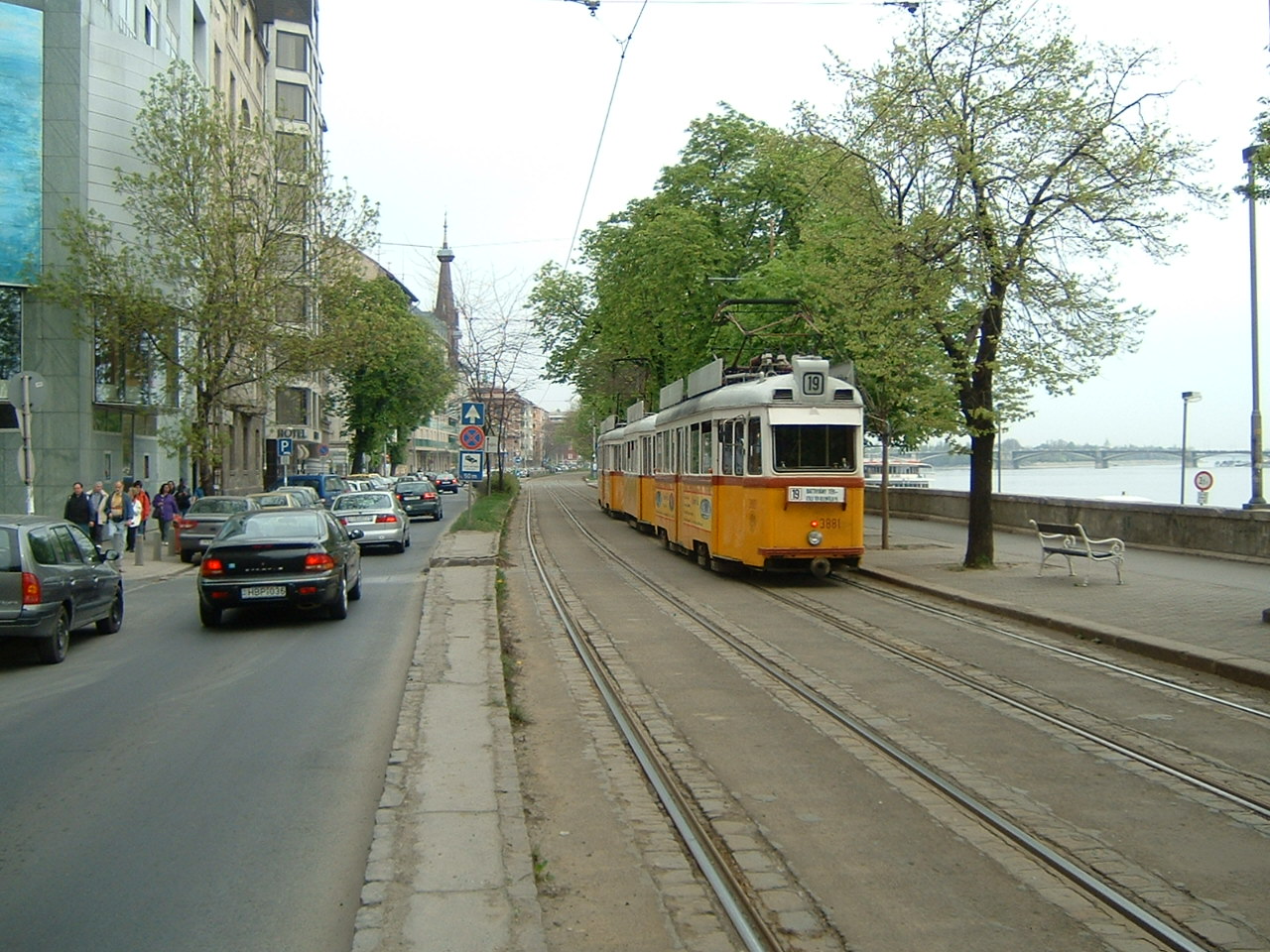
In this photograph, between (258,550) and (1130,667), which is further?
(258,550)

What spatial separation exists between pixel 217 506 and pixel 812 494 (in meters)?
14.9

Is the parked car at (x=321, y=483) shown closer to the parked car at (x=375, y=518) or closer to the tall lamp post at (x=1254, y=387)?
the parked car at (x=375, y=518)

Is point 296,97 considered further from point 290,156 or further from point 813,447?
point 813,447

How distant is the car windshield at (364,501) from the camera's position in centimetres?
2739

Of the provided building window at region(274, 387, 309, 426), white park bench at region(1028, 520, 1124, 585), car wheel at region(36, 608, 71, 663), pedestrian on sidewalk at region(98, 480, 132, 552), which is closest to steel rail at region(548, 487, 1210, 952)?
car wheel at region(36, 608, 71, 663)

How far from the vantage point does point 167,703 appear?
9383mm

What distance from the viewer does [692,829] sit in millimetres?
5867

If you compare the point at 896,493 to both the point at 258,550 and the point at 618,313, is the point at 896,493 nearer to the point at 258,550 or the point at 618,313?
the point at 618,313

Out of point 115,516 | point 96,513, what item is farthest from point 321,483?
point 96,513

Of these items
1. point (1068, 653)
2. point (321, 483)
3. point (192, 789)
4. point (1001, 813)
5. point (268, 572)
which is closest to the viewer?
point (1001, 813)

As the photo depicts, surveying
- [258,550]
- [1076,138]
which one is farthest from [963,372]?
[258,550]

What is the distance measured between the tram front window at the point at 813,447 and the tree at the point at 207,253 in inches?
706

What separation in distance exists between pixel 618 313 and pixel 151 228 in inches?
547

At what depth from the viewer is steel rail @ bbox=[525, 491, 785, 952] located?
455 centimetres
